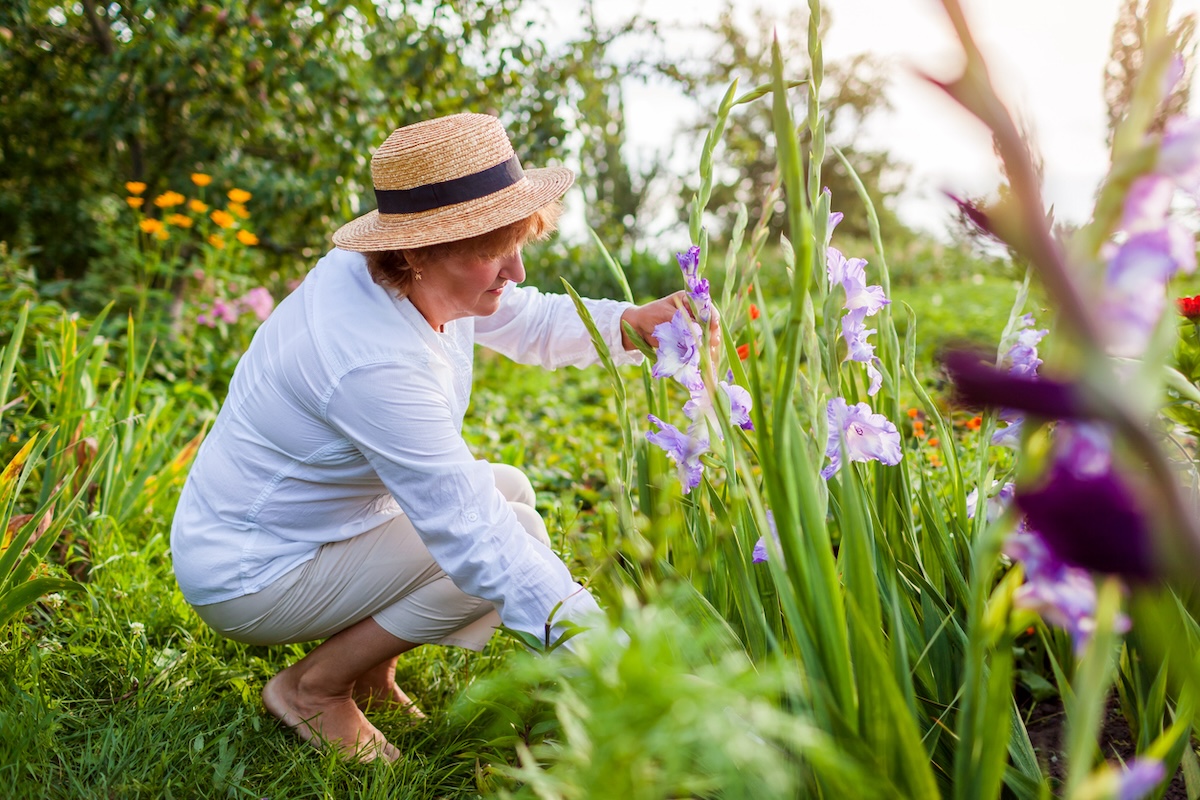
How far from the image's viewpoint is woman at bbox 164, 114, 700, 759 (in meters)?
1.60

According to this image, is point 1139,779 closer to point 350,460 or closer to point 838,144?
point 350,460

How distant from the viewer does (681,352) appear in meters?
1.39

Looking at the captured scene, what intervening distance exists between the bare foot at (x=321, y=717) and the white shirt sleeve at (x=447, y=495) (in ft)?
1.52

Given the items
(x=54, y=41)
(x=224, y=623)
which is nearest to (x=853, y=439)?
(x=224, y=623)

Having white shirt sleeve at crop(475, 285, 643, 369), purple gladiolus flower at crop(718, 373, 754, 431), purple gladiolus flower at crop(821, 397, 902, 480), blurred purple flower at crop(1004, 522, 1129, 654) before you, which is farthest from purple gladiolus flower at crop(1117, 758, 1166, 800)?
white shirt sleeve at crop(475, 285, 643, 369)

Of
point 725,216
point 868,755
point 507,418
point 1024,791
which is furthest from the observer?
point 725,216

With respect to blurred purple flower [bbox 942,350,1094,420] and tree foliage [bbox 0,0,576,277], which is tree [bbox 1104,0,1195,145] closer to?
blurred purple flower [bbox 942,350,1094,420]

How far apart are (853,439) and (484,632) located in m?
1.04

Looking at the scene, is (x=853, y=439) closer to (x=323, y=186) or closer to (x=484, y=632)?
(x=484, y=632)

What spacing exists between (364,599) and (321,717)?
0.25 meters

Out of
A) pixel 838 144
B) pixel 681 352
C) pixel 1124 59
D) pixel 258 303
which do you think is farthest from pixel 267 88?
pixel 838 144

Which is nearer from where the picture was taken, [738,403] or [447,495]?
[738,403]

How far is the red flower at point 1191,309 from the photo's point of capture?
1.61 m

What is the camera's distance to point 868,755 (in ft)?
3.04
